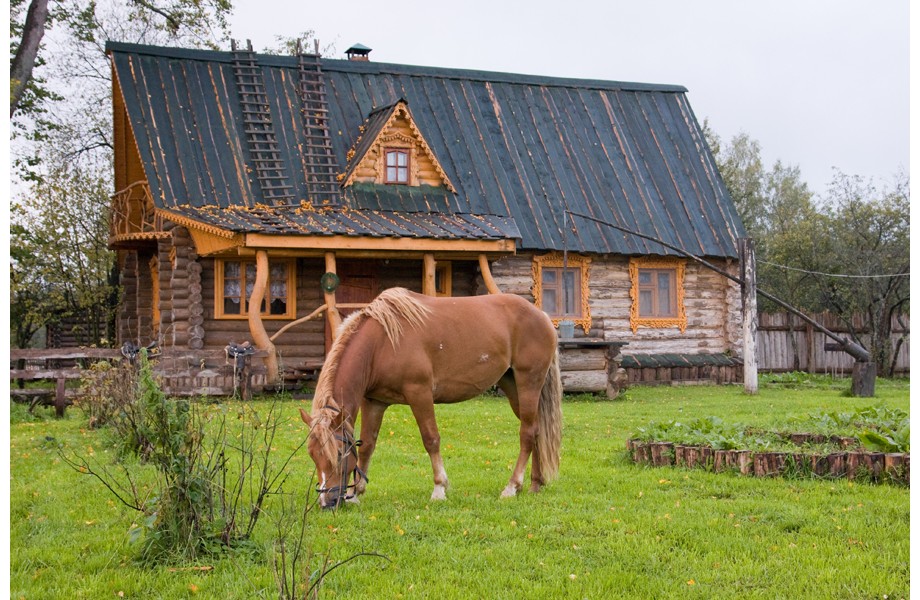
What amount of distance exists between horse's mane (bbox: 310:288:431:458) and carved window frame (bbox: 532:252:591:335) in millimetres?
14074

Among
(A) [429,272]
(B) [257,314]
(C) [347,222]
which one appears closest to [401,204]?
(C) [347,222]

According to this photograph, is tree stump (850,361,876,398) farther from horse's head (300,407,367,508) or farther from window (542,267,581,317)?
horse's head (300,407,367,508)

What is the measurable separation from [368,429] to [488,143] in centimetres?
1643

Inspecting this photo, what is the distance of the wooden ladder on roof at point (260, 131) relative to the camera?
68.5 feet

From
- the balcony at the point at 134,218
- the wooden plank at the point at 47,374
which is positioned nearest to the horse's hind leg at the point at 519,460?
the wooden plank at the point at 47,374

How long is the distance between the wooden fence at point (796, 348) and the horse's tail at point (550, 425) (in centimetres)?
1973

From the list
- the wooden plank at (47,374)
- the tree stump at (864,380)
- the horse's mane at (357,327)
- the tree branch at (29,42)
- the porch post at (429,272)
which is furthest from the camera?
the tree branch at (29,42)

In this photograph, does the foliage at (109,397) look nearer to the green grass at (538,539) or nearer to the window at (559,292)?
the green grass at (538,539)

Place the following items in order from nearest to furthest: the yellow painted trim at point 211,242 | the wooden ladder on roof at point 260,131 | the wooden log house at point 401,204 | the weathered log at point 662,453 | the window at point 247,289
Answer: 1. the weathered log at point 662,453
2. the yellow painted trim at point 211,242
3. the wooden log house at point 401,204
4. the window at point 247,289
5. the wooden ladder on roof at point 260,131

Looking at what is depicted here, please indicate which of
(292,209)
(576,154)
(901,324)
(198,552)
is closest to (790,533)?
(198,552)

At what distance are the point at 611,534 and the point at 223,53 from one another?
18898 mm

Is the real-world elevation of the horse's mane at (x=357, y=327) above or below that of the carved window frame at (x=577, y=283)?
below

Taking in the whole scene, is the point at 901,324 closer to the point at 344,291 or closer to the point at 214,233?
the point at 344,291

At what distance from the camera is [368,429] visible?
8.73m
